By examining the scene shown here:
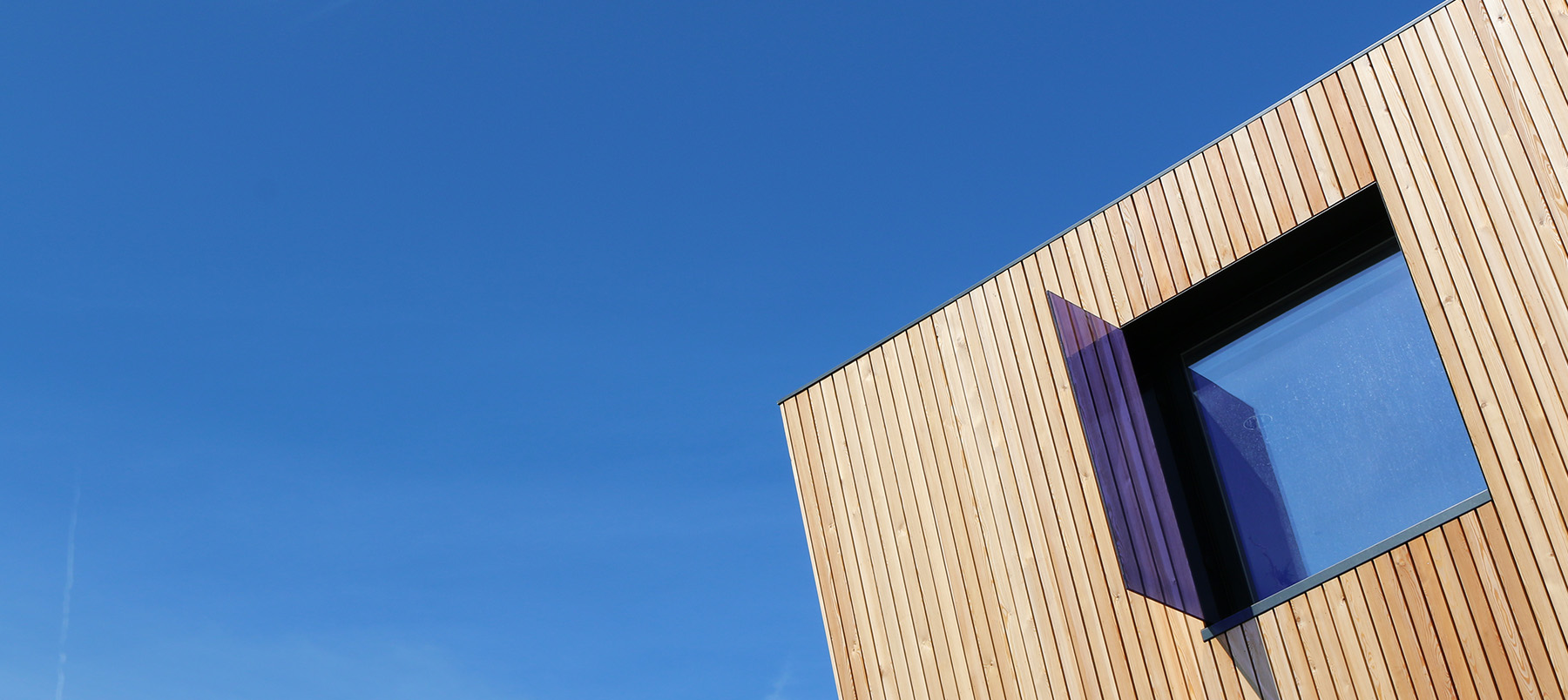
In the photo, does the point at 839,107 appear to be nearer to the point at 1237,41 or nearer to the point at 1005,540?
the point at 1237,41

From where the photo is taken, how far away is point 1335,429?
5.21 m

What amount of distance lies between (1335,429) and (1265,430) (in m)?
0.34

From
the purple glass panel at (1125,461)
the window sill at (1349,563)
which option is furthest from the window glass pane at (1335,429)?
the purple glass panel at (1125,461)

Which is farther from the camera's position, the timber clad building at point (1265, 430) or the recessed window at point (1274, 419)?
the recessed window at point (1274, 419)

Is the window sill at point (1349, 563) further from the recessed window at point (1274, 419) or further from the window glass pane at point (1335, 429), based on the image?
the window glass pane at point (1335, 429)

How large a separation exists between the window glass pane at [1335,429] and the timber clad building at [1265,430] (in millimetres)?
12

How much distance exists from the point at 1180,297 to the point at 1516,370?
151 centimetres

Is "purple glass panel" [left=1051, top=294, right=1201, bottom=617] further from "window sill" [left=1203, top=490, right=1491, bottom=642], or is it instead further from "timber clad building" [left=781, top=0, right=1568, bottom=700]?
"window sill" [left=1203, top=490, right=1491, bottom=642]

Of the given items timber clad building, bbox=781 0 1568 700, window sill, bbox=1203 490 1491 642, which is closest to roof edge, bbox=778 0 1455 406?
timber clad building, bbox=781 0 1568 700

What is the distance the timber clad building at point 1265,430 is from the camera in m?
4.47

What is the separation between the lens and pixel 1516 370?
4.44 meters

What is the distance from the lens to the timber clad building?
447 centimetres

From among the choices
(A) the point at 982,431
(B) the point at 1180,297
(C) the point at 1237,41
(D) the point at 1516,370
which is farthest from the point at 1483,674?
(C) the point at 1237,41

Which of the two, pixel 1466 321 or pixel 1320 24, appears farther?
pixel 1320 24
